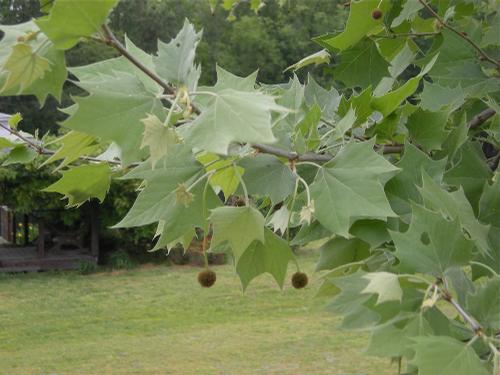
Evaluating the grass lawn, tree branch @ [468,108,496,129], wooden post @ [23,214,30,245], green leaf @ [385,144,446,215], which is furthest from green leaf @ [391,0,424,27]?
wooden post @ [23,214,30,245]

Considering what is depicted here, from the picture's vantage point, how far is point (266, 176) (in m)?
1.24

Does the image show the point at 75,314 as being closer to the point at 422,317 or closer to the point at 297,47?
the point at 422,317

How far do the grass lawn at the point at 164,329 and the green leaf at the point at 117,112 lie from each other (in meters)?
6.10

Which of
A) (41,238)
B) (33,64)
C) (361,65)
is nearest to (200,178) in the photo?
(33,64)

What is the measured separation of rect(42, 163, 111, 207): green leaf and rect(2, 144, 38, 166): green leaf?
0.42 m

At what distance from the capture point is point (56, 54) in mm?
1046

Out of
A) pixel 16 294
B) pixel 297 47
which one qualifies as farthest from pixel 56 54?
pixel 297 47

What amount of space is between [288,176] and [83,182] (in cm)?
42

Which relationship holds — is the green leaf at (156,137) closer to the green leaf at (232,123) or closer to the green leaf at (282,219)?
the green leaf at (232,123)

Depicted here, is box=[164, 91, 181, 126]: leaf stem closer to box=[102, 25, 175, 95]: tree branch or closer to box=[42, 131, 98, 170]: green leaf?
box=[102, 25, 175, 95]: tree branch

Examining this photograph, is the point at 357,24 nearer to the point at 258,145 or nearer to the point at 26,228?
the point at 258,145

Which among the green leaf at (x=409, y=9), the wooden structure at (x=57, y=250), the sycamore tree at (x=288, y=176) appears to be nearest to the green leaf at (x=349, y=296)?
the sycamore tree at (x=288, y=176)

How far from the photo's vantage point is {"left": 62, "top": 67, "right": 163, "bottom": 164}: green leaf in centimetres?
102

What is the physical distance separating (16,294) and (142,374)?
14.2 ft
